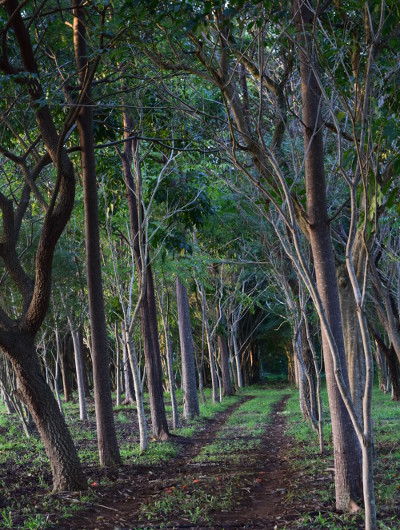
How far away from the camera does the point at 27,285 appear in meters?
8.66

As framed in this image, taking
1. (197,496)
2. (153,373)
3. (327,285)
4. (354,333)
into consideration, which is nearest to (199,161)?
(153,373)

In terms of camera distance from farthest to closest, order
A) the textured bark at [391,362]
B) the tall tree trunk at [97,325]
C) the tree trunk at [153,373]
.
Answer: the textured bark at [391,362]
the tree trunk at [153,373]
the tall tree trunk at [97,325]

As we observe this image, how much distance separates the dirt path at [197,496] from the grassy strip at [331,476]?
275mm

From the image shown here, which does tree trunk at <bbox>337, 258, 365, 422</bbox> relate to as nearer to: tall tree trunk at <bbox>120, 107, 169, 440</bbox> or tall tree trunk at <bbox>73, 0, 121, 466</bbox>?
tall tree trunk at <bbox>73, 0, 121, 466</bbox>

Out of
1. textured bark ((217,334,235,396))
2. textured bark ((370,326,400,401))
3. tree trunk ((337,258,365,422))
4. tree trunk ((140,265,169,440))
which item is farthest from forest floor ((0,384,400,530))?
textured bark ((217,334,235,396))

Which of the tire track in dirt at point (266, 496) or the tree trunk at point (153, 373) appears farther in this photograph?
the tree trunk at point (153, 373)

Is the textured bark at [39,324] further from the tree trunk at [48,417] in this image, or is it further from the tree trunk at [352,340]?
the tree trunk at [352,340]

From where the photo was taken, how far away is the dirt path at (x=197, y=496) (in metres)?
6.44

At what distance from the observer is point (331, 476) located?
8172mm

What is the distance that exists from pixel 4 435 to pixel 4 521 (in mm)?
10055

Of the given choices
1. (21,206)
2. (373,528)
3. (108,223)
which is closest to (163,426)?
(108,223)

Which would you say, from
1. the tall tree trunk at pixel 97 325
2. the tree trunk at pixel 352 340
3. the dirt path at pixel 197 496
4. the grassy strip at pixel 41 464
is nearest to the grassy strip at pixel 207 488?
the dirt path at pixel 197 496

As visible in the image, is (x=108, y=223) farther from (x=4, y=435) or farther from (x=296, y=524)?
(x=296, y=524)

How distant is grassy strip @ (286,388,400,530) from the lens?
5766 millimetres
